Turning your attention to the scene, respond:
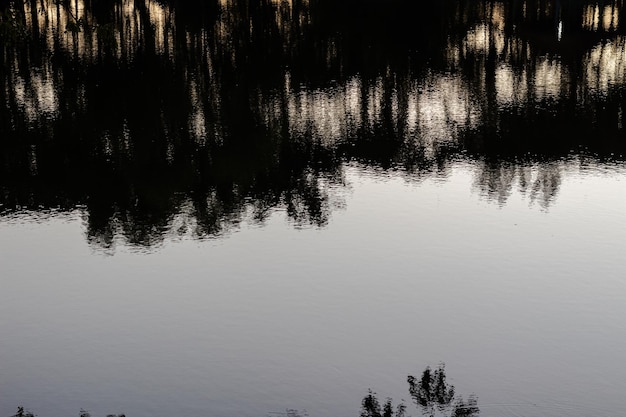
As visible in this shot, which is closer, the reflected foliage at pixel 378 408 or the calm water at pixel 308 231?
the reflected foliage at pixel 378 408

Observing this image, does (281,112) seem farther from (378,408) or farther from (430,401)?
(378,408)

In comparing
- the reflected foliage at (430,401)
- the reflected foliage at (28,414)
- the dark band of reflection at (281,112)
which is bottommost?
the reflected foliage at (430,401)

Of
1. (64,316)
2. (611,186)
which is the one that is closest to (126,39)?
(611,186)

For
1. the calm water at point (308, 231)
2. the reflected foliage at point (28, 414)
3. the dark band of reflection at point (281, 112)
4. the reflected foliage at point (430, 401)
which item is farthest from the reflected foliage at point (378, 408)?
the dark band of reflection at point (281, 112)

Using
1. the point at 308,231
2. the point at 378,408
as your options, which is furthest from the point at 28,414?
the point at 308,231

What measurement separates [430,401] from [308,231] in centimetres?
998

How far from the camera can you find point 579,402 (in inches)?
746

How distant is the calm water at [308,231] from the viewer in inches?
794

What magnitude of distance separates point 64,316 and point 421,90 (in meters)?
25.8

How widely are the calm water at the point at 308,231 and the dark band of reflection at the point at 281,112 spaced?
15cm

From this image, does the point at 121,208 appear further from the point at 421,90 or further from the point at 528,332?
the point at 421,90

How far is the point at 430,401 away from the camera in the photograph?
19.5m

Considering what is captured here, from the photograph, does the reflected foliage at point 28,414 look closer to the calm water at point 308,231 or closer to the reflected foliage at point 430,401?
the calm water at point 308,231

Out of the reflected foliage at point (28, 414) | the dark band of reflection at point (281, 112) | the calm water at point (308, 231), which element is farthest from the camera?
the dark band of reflection at point (281, 112)
